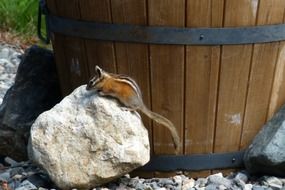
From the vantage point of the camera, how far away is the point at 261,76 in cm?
297

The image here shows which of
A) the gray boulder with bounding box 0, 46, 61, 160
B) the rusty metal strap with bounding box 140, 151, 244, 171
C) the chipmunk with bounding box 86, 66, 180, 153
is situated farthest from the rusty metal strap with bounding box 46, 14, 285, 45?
the gray boulder with bounding box 0, 46, 61, 160

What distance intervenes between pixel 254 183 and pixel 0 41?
16.7 feet

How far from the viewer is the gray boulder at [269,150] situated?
9.67 feet

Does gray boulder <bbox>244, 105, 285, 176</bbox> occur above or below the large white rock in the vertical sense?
below

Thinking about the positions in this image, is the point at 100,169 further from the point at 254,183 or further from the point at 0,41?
the point at 0,41

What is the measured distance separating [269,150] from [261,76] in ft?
1.31

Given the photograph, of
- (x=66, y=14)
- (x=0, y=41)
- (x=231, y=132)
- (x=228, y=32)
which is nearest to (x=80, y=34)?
(x=66, y=14)

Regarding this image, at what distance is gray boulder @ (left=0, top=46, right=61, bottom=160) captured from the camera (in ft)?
12.0

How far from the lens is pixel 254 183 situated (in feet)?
10.1

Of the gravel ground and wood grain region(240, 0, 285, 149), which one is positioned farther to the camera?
the gravel ground

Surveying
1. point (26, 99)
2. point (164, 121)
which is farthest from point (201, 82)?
point (26, 99)

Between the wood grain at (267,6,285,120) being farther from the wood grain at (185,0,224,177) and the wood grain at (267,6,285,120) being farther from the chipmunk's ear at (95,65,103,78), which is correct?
the chipmunk's ear at (95,65,103,78)

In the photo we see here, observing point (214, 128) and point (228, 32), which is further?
point (214, 128)

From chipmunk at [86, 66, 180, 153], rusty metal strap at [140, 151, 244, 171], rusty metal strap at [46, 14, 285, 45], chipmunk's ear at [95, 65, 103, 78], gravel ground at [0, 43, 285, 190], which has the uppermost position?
rusty metal strap at [46, 14, 285, 45]
